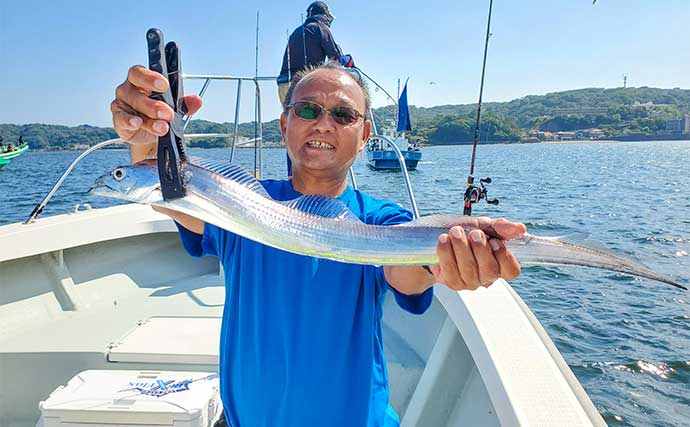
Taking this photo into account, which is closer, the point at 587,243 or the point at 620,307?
the point at 587,243

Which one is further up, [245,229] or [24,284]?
[245,229]

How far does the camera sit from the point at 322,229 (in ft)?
4.73

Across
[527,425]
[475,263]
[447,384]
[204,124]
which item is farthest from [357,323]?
[204,124]

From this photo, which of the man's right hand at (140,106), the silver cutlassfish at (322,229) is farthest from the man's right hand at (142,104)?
the silver cutlassfish at (322,229)

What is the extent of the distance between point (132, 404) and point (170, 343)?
0.87 meters

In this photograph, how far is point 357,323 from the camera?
5.67 ft

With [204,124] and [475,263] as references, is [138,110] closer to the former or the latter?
[475,263]

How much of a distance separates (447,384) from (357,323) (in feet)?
5.11

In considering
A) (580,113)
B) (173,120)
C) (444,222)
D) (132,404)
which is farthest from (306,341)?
(580,113)

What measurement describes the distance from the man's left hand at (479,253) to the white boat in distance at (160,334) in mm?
803

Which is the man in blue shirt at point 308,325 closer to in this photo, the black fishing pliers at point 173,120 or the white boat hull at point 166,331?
the black fishing pliers at point 173,120

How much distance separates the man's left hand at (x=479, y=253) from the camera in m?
1.43

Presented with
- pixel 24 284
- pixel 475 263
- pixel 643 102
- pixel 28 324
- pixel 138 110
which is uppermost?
pixel 643 102

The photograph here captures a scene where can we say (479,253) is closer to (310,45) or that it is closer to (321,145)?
(321,145)
